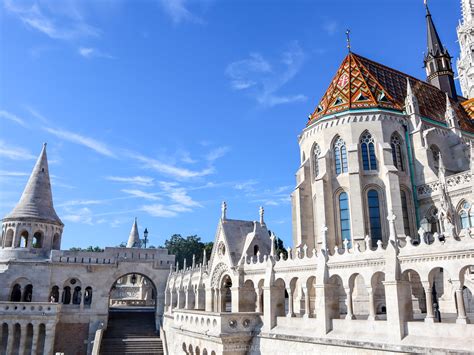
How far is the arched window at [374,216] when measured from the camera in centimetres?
2630

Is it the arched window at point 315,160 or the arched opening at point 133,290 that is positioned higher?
the arched window at point 315,160

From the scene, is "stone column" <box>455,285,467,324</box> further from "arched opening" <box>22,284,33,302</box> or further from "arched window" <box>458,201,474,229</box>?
"arched opening" <box>22,284,33,302</box>

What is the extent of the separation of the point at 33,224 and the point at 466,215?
1420 inches

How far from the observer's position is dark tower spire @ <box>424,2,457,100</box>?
4103 centimetres

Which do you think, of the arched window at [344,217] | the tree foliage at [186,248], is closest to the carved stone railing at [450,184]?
the arched window at [344,217]

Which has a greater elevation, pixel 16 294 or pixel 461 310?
pixel 16 294

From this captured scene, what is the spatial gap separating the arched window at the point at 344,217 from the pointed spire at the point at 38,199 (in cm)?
2818

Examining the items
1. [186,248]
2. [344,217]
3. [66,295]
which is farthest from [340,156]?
[186,248]

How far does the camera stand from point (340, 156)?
93.0 feet

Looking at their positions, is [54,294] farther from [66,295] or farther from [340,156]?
[340,156]

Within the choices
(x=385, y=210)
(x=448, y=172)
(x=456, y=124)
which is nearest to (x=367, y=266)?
(x=385, y=210)

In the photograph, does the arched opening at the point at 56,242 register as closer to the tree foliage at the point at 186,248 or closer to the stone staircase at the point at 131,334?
the stone staircase at the point at 131,334

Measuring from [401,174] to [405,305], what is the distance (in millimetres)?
14245

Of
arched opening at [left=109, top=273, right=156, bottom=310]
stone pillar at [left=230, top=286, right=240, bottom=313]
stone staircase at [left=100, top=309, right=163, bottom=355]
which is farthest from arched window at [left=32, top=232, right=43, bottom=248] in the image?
stone pillar at [left=230, top=286, right=240, bottom=313]
